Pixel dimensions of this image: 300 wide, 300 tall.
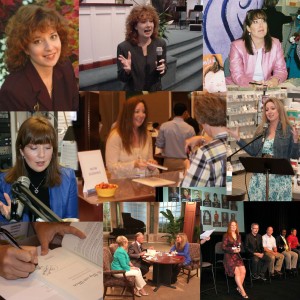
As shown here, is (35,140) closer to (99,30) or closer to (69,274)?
(99,30)

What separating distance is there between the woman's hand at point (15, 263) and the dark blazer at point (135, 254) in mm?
624

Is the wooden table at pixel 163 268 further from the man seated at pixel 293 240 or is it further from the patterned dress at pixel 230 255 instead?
the man seated at pixel 293 240

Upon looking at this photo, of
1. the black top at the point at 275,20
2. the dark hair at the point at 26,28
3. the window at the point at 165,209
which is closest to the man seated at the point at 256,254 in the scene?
the window at the point at 165,209

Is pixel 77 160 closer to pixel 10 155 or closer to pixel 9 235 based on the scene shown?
pixel 10 155

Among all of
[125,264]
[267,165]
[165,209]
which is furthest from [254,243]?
[125,264]

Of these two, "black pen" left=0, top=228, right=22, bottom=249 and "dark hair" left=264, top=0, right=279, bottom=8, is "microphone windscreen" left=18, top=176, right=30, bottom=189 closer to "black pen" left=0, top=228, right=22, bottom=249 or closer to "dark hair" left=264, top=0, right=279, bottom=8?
"black pen" left=0, top=228, right=22, bottom=249

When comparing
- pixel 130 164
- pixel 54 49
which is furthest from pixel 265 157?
pixel 54 49

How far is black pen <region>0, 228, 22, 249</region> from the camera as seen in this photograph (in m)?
3.96

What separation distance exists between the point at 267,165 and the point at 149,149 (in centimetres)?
76

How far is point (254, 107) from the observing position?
3.97m

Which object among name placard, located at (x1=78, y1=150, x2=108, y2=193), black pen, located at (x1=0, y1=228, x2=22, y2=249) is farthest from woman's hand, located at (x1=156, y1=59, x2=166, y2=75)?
black pen, located at (x1=0, y1=228, x2=22, y2=249)

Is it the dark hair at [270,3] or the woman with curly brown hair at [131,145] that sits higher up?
the dark hair at [270,3]

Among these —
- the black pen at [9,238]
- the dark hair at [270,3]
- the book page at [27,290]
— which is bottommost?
the book page at [27,290]

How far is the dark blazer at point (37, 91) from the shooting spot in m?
3.82
